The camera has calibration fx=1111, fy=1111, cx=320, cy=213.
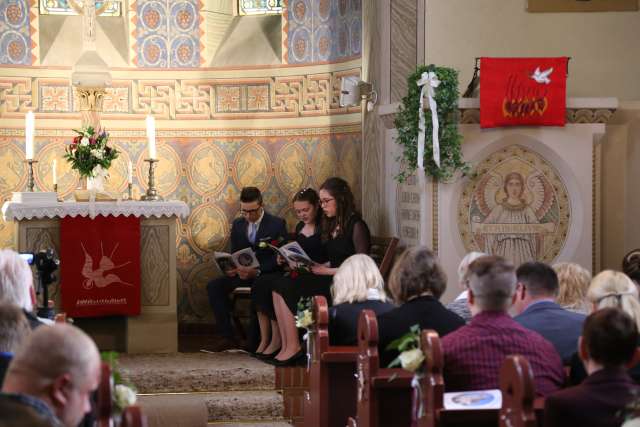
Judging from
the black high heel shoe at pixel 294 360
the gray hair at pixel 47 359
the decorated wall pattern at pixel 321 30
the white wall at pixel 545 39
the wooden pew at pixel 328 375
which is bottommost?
the black high heel shoe at pixel 294 360

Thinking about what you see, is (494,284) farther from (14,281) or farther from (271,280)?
(271,280)

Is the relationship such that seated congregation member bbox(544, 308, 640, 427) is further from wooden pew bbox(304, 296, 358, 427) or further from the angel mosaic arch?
the angel mosaic arch

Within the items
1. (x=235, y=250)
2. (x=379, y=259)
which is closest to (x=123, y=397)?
(x=379, y=259)

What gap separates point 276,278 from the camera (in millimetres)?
8500

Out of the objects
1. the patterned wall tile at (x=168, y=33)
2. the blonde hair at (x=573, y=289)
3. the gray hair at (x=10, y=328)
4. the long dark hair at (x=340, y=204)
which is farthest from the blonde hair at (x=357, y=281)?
the patterned wall tile at (x=168, y=33)

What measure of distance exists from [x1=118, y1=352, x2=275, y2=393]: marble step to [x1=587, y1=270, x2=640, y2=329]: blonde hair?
150 inches

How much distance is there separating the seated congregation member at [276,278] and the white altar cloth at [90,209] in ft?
2.81

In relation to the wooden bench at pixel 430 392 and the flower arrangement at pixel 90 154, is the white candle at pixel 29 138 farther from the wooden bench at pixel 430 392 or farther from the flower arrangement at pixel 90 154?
the wooden bench at pixel 430 392

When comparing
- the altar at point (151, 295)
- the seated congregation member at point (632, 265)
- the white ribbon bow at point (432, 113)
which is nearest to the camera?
the seated congregation member at point (632, 265)

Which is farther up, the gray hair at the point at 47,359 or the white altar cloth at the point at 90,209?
the white altar cloth at the point at 90,209

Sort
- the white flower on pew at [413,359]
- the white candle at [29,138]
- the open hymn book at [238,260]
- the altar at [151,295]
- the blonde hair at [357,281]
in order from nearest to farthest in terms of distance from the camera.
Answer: the white flower on pew at [413,359], the blonde hair at [357,281], the altar at [151,295], the white candle at [29,138], the open hymn book at [238,260]

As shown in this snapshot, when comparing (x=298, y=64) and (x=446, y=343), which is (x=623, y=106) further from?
(x=446, y=343)

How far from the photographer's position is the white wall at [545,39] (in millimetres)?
8422

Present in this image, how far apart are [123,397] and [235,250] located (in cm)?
583
